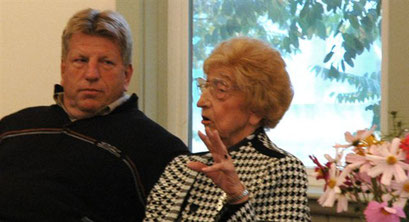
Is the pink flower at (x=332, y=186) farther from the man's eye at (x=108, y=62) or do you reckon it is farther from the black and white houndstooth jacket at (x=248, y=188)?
the man's eye at (x=108, y=62)

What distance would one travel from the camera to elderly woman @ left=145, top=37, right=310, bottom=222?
2207 millimetres

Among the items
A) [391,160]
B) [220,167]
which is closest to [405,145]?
[391,160]

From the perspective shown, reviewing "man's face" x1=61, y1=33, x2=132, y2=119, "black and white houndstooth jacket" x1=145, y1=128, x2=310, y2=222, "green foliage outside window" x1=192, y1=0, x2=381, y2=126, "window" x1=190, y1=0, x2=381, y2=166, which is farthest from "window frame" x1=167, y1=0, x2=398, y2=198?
"black and white houndstooth jacket" x1=145, y1=128, x2=310, y2=222

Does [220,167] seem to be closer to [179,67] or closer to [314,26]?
[314,26]

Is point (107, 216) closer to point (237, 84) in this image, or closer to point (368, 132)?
point (237, 84)

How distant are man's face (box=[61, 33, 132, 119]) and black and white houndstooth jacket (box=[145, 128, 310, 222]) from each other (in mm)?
478

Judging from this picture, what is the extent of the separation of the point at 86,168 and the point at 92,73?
368mm

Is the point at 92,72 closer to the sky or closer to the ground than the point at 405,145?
closer to the sky

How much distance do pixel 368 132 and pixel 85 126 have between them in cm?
128

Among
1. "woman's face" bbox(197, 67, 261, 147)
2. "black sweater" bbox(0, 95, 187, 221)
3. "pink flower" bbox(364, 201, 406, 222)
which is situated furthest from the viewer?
"black sweater" bbox(0, 95, 187, 221)

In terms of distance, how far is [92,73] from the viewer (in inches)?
111

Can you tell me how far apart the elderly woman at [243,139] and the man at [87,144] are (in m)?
0.24

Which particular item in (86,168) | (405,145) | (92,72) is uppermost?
(92,72)

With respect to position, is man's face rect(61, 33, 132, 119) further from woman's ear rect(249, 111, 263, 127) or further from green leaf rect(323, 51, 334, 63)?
green leaf rect(323, 51, 334, 63)
